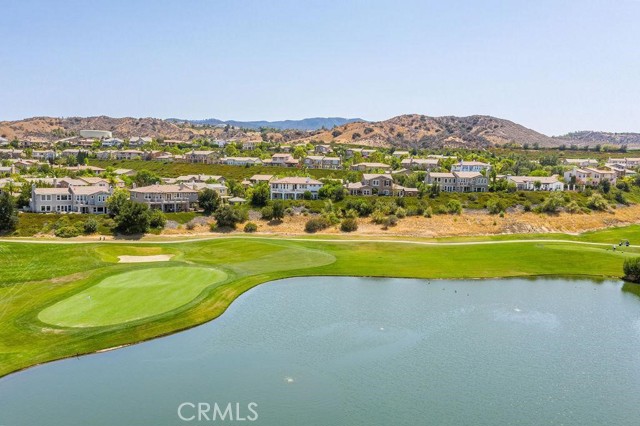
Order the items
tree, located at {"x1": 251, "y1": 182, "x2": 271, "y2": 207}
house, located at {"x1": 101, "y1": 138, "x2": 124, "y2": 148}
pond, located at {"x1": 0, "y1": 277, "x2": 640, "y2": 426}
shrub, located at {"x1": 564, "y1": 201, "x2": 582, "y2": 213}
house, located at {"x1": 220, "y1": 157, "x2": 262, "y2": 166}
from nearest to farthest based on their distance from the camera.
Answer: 1. pond, located at {"x1": 0, "y1": 277, "x2": 640, "y2": 426}
2. tree, located at {"x1": 251, "y1": 182, "x2": 271, "y2": 207}
3. shrub, located at {"x1": 564, "y1": 201, "x2": 582, "y2": 213}
4. house, located at {"x1": 220, "y1": 157, "x2": 262, "y2": 166}
5. house, located at {"x1": 101, "y1": 138, "x2": 124, "y2": 148}

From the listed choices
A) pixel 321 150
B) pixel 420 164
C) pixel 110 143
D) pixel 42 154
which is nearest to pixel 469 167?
pixel 420 164

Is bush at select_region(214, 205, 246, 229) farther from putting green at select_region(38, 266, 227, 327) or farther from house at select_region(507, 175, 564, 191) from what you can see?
house at select_region(507, 175, 564, 191)

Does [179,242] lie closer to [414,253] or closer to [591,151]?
[414,253]

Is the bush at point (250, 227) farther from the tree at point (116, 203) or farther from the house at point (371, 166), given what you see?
the house at point (371, 166)

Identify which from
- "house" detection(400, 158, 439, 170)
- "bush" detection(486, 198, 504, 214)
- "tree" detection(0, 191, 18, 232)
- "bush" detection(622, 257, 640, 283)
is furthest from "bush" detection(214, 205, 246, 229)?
"house" detection(400, 158, 439, 170)

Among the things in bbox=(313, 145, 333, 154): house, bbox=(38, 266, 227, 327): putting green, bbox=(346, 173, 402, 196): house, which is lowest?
bbox=(38, 266, 227, 327): putting green

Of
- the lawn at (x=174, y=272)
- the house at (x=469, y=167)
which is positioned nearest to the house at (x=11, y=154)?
the lawn at (x=174, y=272)
